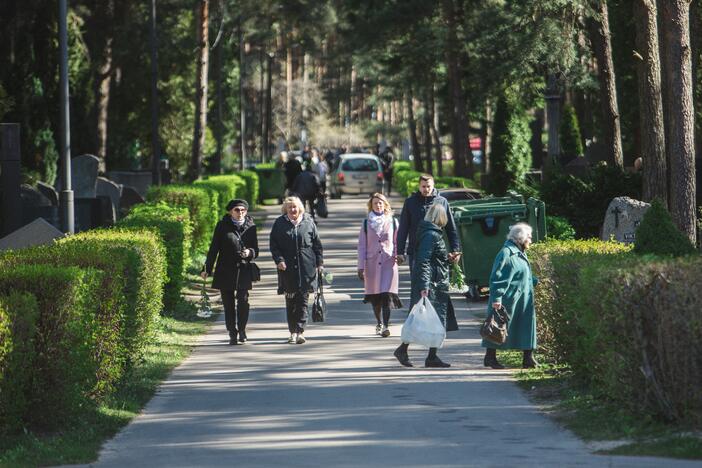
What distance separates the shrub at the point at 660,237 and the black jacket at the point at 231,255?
242 inches

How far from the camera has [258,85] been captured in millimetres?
111312

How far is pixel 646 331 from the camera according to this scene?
947 centimetres

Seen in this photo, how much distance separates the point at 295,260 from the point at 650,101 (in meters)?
6.42

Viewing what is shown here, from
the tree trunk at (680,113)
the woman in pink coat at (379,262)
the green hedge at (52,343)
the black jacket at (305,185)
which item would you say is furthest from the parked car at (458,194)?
the green hedge at (52,343)

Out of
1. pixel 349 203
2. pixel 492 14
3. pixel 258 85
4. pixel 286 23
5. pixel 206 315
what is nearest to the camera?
pixel 206 315

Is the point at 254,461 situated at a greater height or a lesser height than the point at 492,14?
lesser

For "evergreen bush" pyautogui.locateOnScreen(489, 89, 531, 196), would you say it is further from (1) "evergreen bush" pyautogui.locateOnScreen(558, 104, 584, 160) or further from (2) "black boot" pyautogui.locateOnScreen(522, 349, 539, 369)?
(2) "black boot" pyautogui.locateOnScreen(522, 349, 539, 369)

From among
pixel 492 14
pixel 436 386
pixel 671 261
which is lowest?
pixel 436 386

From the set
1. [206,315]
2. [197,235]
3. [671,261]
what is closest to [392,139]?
[197,235]

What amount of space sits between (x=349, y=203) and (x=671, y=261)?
4242 centimetres

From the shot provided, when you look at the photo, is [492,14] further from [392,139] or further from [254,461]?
[392,139]

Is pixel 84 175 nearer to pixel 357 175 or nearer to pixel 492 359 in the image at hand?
pixel 492 359

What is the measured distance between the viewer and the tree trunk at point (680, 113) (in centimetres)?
1792

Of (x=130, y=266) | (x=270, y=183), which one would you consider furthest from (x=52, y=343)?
(x=270, y=183)
